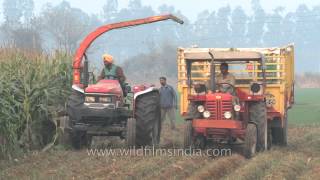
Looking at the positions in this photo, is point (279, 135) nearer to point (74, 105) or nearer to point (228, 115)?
point (228, 115)

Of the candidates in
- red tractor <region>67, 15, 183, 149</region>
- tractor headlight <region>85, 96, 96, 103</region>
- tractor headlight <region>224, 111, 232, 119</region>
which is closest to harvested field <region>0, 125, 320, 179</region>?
red tractor <region>67, 15, 183, 149</region>

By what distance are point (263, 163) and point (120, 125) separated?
10.2ft

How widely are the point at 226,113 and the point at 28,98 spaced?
385 centimetres

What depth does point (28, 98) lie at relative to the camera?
492 inches

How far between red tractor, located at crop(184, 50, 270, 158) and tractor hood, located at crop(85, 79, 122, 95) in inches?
54.2

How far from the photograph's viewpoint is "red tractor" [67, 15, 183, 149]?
38.8ft

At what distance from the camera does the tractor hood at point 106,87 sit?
39.2 ft

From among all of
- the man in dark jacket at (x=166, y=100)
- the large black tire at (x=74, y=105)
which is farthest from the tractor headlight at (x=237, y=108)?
the man in dark jacket at (x=166, y=100)

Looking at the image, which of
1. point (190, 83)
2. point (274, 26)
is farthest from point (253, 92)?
point (274, 26)

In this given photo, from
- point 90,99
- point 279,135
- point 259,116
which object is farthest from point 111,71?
point 279,135

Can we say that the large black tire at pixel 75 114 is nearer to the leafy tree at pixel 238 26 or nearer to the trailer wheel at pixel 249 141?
the trailer wheel at pixel 249 141

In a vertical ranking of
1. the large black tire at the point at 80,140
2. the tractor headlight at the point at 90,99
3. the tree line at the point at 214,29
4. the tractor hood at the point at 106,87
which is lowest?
the large black tire at the point at 80,140

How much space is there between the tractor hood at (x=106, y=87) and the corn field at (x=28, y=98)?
114 centimetres

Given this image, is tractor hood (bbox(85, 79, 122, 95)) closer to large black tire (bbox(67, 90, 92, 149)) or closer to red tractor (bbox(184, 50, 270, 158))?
large black tire (bbox(67, 90, 92, 149))
